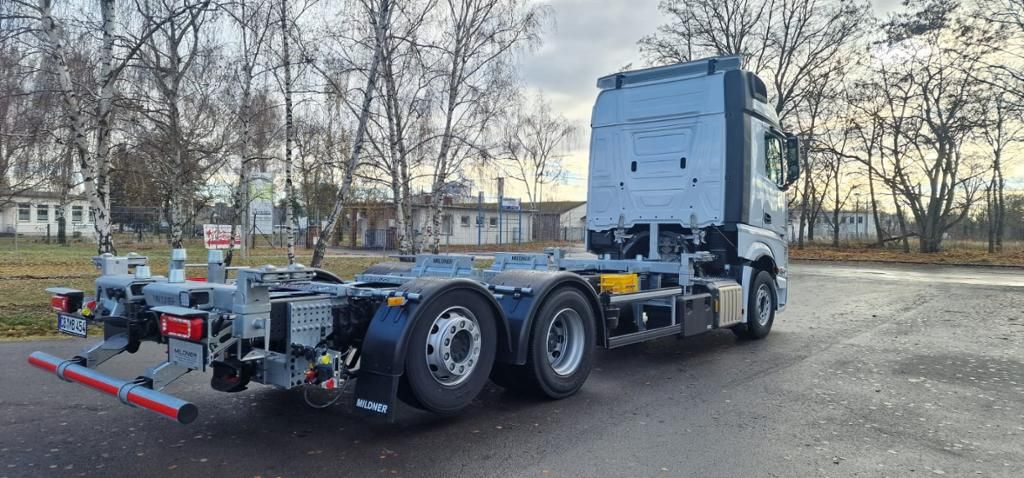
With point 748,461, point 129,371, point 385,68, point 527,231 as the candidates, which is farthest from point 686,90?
point 527,231

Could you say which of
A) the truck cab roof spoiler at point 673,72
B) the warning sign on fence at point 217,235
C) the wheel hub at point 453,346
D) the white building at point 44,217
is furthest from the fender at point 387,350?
the white building at point 44,217

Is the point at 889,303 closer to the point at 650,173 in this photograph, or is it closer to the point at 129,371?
the point at 650,173

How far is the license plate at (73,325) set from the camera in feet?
15.6

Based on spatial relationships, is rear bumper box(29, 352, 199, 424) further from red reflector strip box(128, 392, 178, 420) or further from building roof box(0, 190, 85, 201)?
building roof box(0, 190, 85, 201)

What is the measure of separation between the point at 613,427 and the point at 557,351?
1.04 m

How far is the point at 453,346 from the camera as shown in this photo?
4688 mm

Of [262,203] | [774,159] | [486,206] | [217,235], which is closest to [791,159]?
[774,159]

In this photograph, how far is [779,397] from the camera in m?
5.76

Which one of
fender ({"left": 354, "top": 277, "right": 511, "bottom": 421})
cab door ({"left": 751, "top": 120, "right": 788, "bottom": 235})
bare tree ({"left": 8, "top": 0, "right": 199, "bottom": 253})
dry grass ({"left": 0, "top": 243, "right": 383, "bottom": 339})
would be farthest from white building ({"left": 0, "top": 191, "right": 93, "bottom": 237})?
fender ({"left": 354, "top": 277, "right": 511, "bottom": 421})

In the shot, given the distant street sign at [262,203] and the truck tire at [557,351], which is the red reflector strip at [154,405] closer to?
the truck tire at [557,351]

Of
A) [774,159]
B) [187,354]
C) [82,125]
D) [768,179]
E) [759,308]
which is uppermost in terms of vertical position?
[82,125]

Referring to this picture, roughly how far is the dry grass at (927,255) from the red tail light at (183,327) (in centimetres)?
3355

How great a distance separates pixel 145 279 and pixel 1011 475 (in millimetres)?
5894

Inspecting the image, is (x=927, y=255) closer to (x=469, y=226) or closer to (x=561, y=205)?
(x=469, y=226)
